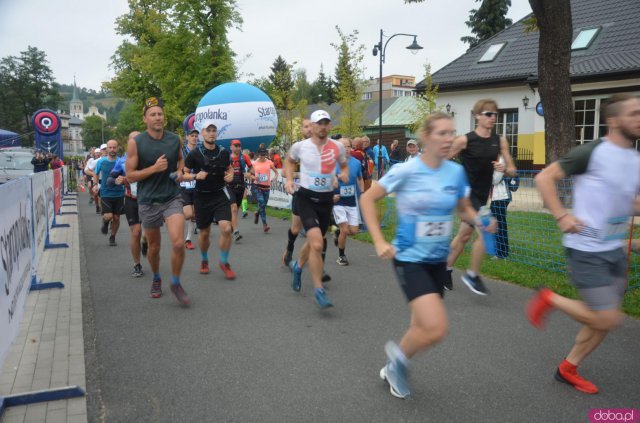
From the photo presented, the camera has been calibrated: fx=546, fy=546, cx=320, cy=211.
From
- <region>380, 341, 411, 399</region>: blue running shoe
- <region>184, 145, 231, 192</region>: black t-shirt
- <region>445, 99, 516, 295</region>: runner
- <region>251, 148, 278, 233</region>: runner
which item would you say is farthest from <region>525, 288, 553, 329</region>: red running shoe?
<region>251, 148, 278, 233</region>: runner

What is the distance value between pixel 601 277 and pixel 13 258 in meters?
4.44

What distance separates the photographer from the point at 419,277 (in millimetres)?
3506

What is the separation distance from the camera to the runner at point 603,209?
3.38 m

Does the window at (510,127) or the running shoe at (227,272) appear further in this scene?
the window at (510,127)

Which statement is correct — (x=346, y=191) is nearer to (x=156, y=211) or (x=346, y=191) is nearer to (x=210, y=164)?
(x=210, y=164)

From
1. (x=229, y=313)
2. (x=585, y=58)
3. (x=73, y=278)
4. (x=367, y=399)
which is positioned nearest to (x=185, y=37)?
(x=585, y=58)

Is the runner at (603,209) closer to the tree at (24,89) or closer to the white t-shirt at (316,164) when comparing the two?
the white t-shirt at (316,164)

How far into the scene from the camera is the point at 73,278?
785cm

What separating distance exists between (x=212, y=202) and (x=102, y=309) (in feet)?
6.46

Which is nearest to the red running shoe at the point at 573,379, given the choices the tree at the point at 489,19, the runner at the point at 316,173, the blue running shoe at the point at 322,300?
the blue running shoe at the point at 322,300

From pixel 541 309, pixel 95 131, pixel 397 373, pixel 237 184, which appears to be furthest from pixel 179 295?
pixel 95 131

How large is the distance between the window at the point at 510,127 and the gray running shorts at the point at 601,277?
22524mm

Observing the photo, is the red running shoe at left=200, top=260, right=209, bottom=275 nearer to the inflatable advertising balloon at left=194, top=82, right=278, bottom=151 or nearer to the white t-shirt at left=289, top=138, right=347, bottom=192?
the white t-shirt at left=289, top=138, right=347, bottom=192

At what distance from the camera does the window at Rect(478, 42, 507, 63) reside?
89.3 feet
